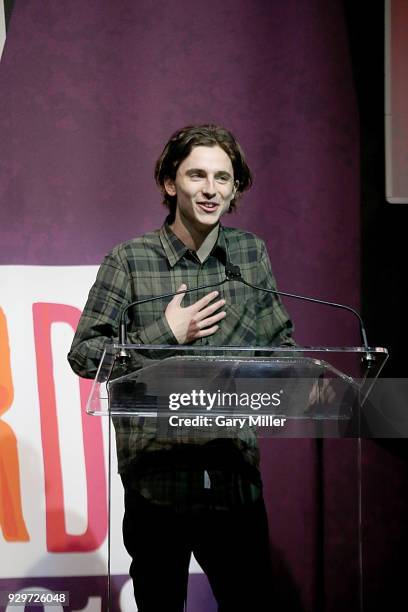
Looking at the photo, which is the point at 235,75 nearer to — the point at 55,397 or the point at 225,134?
the point at 225,134

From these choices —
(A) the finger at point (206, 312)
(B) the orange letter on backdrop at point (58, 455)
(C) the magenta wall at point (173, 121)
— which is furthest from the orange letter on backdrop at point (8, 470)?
(A) the finger at point (206, 312)

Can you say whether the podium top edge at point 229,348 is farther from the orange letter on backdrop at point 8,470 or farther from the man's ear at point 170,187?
the orange letter on backdrop at point 8,470

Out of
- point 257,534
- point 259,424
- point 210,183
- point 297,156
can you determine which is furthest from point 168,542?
point 297,156

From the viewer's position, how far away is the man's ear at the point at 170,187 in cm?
261

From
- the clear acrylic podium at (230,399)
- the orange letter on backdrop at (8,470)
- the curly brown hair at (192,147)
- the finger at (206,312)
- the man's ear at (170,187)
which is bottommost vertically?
the orange letter on backdrop at (8,470)

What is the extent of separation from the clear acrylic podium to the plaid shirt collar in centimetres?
71

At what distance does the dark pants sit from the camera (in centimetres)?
171

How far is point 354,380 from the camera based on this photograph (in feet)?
5.61

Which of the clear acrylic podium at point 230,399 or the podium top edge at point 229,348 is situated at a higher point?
the podium top edge at point 229,348

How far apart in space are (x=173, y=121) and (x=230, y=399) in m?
1.47

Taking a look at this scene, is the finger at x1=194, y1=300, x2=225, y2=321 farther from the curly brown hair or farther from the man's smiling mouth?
the curly brown hair

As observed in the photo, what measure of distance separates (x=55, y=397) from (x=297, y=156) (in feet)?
3.85

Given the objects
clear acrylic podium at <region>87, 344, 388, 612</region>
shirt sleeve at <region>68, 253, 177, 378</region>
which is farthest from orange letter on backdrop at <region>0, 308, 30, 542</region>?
clear acrylic podium at <region>87, 344, 388, 612</region>

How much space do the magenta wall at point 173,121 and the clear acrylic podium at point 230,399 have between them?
46.2 inches
